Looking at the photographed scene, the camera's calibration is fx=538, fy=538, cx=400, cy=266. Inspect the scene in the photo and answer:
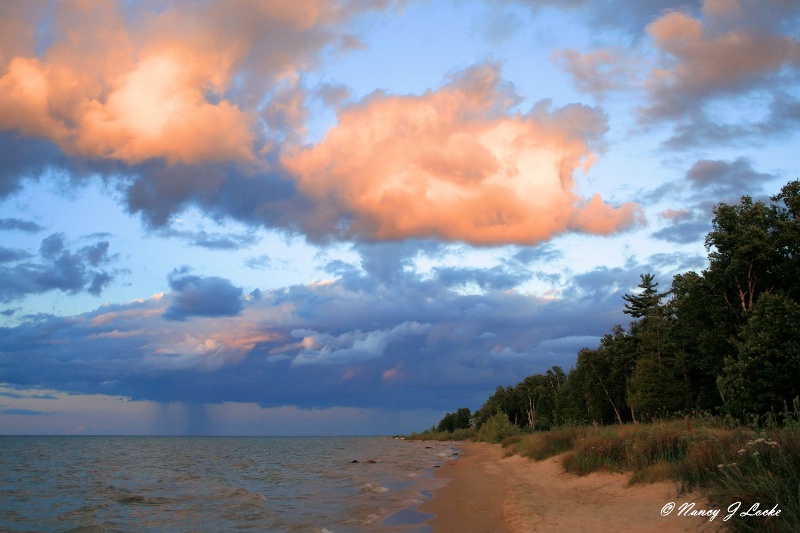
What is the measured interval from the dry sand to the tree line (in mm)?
6701

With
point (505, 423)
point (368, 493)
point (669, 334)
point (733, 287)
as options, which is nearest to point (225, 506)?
point (368, 493)

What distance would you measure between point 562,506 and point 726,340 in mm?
32309

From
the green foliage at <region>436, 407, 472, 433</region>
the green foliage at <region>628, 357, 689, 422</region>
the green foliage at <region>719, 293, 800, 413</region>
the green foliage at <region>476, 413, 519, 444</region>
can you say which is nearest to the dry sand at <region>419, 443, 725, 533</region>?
the green foliage at <region>719, 293, 800, 413</region>

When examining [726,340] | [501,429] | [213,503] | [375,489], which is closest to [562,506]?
[375,489]

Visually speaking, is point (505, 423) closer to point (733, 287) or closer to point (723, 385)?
point (733, 287)

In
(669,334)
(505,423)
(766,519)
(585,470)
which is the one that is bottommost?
(505,423)

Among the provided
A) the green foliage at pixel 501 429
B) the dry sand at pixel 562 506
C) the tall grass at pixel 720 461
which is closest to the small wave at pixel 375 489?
the dry sand at pixel 562 506

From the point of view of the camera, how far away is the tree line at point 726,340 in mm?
29547

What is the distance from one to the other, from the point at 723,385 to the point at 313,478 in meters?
28.1

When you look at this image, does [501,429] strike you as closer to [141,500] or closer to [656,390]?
[656,390]

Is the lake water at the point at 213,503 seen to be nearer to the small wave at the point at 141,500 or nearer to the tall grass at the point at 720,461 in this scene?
the small wave at the point at 141,500

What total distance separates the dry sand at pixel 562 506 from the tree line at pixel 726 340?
6701 millimetres

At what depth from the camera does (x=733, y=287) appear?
41750 millimetres

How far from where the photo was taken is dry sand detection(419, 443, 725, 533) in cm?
1247
